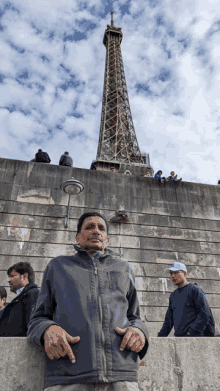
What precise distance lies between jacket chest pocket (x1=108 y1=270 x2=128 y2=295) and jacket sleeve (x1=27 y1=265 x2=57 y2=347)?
0.48m

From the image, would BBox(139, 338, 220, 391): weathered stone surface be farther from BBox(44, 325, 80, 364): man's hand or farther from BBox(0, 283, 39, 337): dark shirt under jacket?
BBox(0, 283, 39, 337): dark shirt under jacket

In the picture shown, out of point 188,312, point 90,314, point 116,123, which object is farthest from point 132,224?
point 116,123

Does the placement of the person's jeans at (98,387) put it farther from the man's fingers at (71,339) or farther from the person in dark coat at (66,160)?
the person in dark coat at (66,160)

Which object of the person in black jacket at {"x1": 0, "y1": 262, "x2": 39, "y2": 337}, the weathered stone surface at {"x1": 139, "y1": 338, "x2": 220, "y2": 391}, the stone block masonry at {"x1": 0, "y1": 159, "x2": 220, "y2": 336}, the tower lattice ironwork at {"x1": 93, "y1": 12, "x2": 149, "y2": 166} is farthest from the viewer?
the tower lattice ironwork at {"x1": 93, "y1": 12, "x2": 149, "y2": 166}

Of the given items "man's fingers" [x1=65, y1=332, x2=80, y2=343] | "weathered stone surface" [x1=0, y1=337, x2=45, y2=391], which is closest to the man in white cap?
"weathered stone surface" [x1=0, y1=337, x2=45, y2=391]

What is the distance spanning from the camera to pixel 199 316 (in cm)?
364

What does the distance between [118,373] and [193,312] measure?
2206 mm

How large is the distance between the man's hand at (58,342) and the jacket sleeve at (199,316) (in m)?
2.21

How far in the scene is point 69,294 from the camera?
7.05 ft

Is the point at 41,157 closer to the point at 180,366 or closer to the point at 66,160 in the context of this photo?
the point at 66,160

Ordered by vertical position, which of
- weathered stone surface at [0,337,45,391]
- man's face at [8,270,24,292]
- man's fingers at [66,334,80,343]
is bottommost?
weathered stone surface at [0,337,45,391]

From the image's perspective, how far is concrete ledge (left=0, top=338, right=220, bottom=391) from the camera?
7.57ft

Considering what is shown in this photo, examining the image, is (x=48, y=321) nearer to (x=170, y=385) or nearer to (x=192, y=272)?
(x=170, y=385)

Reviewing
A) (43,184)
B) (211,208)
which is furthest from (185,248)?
(43,184)
